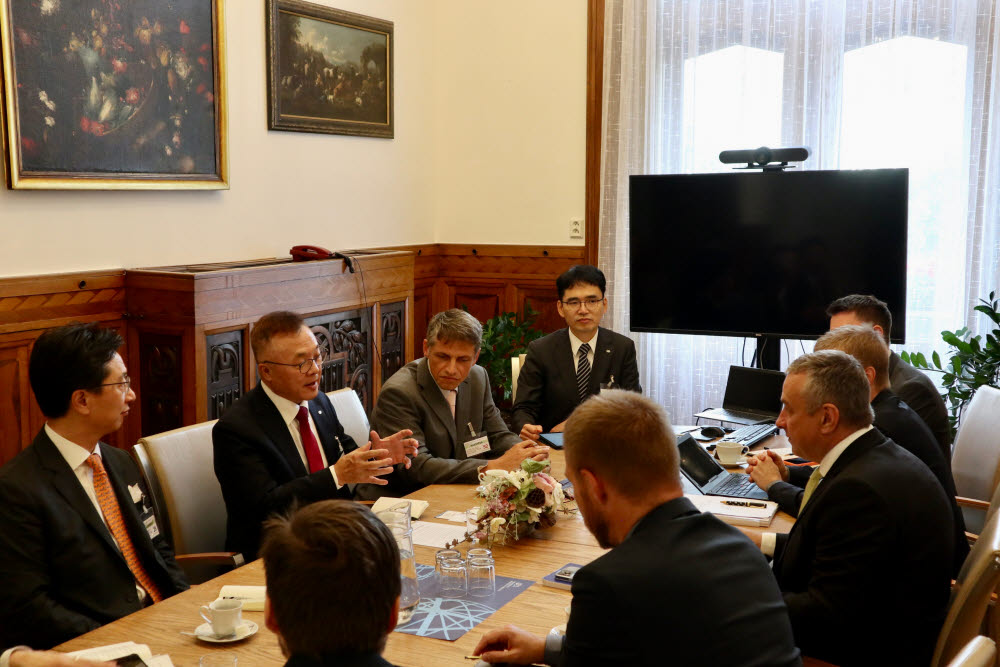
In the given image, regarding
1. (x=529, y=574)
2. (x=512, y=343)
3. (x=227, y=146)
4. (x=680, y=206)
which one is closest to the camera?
(x=529, y=574)

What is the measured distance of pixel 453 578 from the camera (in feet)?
7.76

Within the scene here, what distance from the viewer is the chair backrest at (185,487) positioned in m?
3.05

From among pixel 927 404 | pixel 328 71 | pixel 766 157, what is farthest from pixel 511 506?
pixel 328 71

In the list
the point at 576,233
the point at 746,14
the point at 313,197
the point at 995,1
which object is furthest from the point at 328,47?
the point at 995,1

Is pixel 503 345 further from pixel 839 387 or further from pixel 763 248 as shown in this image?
A: pixel 839 387

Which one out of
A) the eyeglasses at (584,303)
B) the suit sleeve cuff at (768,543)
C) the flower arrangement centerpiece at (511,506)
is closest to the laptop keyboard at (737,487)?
the suit sleeve cuff at (768,543)

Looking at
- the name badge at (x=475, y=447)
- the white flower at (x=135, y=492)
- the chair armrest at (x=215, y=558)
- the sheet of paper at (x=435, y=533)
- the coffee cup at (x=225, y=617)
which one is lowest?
the chair armrest at (x=215, y=558)

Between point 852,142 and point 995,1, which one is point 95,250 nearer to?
point 852,142

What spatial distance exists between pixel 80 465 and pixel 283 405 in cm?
84

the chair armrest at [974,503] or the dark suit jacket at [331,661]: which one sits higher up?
the dark suit jacket at [331,661]

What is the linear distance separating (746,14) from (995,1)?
1.39m

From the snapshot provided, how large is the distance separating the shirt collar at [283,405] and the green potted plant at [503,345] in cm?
273

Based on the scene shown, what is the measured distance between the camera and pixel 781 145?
5938 millimetres

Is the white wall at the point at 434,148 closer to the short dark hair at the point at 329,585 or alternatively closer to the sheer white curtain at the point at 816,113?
the sheer white curtain at the point at 816,113
